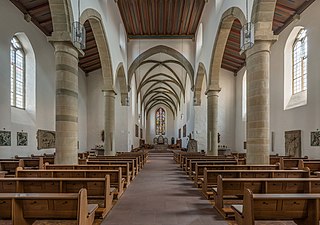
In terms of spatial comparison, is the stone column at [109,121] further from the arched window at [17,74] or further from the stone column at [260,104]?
the stone column at [260,104]

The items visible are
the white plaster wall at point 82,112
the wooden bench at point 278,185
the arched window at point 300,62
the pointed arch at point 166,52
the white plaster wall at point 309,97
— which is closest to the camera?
the wooden bench at point 278,185

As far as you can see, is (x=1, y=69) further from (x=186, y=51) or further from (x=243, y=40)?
(x=186, y=51)

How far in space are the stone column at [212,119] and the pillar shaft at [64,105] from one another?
8.46 metres

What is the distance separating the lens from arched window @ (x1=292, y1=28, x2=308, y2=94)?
12664 mm

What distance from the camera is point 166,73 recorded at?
28812 millimetres

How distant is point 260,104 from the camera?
309 inches

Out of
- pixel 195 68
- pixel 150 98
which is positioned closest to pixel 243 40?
pixel 195 68

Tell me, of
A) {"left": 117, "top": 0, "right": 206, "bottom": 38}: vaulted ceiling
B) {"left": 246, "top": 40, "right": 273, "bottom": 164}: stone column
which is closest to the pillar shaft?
{"left": 246, "top": 40, "right": 273, "bottom": 164}: stone column

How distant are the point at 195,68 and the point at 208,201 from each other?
48.9 feet

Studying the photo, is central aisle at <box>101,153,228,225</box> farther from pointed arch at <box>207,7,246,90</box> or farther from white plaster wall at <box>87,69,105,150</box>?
white plaster wall at <box>87,69,105,150</box>

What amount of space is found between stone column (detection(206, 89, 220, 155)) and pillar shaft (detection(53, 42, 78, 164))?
8.46 meters

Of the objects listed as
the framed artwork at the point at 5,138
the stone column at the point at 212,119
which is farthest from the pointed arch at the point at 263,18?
the framed artwork at the point at 5,138

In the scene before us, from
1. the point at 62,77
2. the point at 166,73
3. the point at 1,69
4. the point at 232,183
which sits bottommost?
the point at 232,183

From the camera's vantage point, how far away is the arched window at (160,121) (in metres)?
45.0
